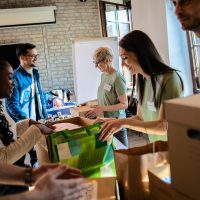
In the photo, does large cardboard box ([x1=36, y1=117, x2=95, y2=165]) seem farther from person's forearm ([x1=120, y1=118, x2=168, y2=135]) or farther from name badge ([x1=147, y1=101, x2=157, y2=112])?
name badge ([x1=147, y1=101, x2=157, y2=112])

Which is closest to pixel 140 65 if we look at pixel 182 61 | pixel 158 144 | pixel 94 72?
pixel 158 144

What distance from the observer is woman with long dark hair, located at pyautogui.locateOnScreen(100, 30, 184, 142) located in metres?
1.61

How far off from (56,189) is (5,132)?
981 millimetres

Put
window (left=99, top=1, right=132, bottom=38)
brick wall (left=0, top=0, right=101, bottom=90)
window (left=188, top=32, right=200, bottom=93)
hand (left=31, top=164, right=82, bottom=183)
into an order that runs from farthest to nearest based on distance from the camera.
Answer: brick wall (left=0, top=0, right=101, bottom=90)
window (left=99, top=1, right=132, bottom=38)
window (left=188, top=32, right=200, bottom=93)
hand (left=31, top=164, right=82, bottom=183)

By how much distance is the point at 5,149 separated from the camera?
5.07ft

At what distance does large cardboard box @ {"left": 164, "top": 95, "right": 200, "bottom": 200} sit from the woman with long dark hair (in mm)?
656

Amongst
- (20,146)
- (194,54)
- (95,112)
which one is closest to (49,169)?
(20,146)

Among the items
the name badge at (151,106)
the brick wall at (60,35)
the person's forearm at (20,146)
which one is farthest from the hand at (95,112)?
the brick wall at (60,35)

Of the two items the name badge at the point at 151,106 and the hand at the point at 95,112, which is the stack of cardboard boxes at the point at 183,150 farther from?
the hand at the point at 95,112

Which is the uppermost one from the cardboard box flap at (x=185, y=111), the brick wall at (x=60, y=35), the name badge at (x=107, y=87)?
the brick wall at (x=60, y=35)

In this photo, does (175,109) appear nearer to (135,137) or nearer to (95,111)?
(95,111)

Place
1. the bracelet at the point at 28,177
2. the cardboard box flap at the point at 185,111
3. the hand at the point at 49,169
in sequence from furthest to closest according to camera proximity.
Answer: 1. the bracelet at the point at 28,177
2. the hand at the point at 49,169
3. the cardboard box flap at the point at 185,111

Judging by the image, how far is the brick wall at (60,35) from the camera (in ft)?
22.0

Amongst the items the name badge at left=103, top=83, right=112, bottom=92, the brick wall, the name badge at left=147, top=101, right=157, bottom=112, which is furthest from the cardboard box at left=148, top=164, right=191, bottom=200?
the brick wall
